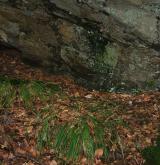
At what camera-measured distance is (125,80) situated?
303 inches

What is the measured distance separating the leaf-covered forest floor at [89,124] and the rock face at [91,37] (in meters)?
0.34

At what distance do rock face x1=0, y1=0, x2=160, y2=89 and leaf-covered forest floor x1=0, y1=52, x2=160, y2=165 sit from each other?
342 mm

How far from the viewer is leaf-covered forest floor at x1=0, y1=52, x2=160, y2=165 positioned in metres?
6.29

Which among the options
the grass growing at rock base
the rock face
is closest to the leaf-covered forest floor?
the grass growing at rock base

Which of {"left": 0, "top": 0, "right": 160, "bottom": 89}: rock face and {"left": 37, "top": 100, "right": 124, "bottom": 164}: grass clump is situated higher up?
{"left": 0, "top": 0, "right": 160, "bottom": 89}: rock face

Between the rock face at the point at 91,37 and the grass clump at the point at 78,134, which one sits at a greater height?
the rock face at the point at 91,37

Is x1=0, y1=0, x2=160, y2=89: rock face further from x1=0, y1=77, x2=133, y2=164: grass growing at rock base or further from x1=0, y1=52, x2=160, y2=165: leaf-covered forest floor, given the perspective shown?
x1=0, y1=77, x2=133, y2=164: grass growing at rock base

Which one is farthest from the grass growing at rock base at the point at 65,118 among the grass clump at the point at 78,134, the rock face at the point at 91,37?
the rock face at the point at 91,37

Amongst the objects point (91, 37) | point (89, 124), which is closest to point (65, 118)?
point (89, 124)

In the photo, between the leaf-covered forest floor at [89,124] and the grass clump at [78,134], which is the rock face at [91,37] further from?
the grass clump at [78,134]

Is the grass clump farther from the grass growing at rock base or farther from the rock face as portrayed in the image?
the rock face

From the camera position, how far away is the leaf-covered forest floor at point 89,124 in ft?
20.6

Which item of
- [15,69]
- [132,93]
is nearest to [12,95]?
[15,69]

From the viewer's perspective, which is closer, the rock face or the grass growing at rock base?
the grass growing at rock base
